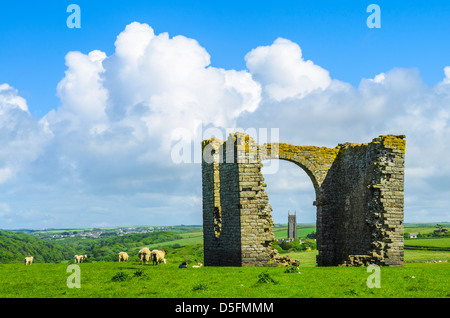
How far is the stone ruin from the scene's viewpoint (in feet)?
72.7

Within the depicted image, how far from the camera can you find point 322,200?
2627cm

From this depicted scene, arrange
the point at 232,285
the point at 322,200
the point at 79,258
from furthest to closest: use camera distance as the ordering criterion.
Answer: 1. the point at 79,258
2. the point at 322,200
3. the point at 232,285

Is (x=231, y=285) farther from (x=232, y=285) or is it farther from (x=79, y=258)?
(x=79, y=258)

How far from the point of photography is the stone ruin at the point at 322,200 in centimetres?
2217

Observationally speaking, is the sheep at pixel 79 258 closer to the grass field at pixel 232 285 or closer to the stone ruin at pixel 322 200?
the stone ruin at pixel 322 200

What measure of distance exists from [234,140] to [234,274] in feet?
23.6

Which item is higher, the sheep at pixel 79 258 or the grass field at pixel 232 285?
the grass field at pixel 232 285

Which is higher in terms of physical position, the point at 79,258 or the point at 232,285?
the point at 232,285

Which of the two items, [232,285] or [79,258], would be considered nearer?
[232,285]

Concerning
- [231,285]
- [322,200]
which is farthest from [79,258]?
[231,285]

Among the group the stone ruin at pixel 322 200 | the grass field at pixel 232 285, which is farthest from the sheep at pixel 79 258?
the grass field at pixel 232 285

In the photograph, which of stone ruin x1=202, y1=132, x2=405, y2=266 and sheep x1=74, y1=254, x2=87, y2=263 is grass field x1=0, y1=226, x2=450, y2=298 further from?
sheep x1=74, y1=254, x2=87, y2=263

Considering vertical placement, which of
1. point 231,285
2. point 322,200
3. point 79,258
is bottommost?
point 79,258

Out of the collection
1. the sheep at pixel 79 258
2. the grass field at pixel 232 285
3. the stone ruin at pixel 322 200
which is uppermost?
the stone ruin at pixel 322 200
